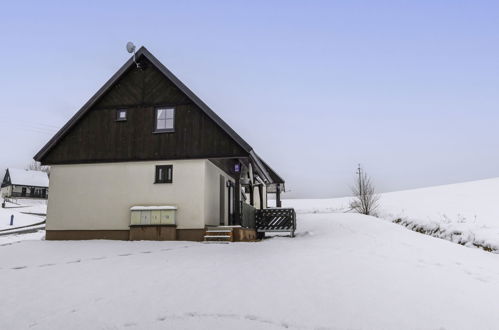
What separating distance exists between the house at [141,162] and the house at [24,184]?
202ft

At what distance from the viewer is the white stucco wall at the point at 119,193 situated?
14.8 m

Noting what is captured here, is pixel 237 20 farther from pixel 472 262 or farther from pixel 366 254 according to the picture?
pixel 472 262

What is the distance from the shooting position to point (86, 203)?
15664mm

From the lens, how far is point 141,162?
15500mm

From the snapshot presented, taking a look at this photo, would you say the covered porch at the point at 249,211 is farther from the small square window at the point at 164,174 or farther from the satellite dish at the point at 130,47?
the satellite dish at the point at 130,47

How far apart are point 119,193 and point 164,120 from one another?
3540 mm

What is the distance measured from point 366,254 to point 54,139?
1330 cm

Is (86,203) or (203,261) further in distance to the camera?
(86,203)

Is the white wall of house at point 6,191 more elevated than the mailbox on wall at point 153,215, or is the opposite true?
the white wall of house at point 6,191

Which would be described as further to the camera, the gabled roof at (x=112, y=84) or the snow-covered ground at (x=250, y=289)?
the gabled roof at (x=112, y=84)

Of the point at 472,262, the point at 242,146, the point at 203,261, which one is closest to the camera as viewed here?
the point at 203,261

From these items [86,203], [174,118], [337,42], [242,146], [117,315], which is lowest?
[117,315]

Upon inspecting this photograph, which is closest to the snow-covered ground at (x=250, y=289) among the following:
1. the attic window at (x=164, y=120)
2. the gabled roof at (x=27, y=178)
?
the attic window at (x=164, y=120)

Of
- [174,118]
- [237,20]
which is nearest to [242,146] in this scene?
[174,118]
